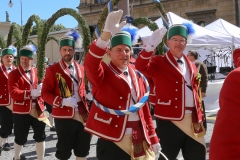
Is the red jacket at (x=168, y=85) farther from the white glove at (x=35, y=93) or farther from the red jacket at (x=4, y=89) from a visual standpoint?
the red jacket at (x=4, y=89)

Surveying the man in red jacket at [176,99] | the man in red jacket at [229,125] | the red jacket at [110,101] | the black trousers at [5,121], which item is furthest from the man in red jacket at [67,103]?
the man in red jacket at [229,125]

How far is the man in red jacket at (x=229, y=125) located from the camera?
4.45 ft

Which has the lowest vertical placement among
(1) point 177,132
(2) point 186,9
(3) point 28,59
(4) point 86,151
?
(4) point 86,151

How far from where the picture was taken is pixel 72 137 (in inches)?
175

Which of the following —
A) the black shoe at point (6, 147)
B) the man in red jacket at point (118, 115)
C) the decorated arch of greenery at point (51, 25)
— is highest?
the decorated arch of greenery at point (51, 25)

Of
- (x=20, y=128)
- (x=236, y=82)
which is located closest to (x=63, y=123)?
(x=20, y=128)

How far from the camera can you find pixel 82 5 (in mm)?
32531

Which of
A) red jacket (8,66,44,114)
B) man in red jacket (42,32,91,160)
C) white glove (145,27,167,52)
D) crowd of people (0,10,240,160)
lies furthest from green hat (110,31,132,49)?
red jacket (8,66,44,114)

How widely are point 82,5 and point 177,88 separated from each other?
29608 millimetres

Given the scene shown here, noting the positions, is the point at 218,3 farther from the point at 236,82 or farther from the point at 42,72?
the point at 236,82

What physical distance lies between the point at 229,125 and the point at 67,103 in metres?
3.16

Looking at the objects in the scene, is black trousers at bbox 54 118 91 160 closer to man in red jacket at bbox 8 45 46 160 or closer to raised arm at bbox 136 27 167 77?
man in red jacket at bbox 8 45 46 160

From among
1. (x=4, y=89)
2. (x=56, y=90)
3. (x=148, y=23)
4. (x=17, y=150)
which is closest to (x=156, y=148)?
(x=56, y=90)

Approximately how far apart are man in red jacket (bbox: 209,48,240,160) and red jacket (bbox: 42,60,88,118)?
318cm
